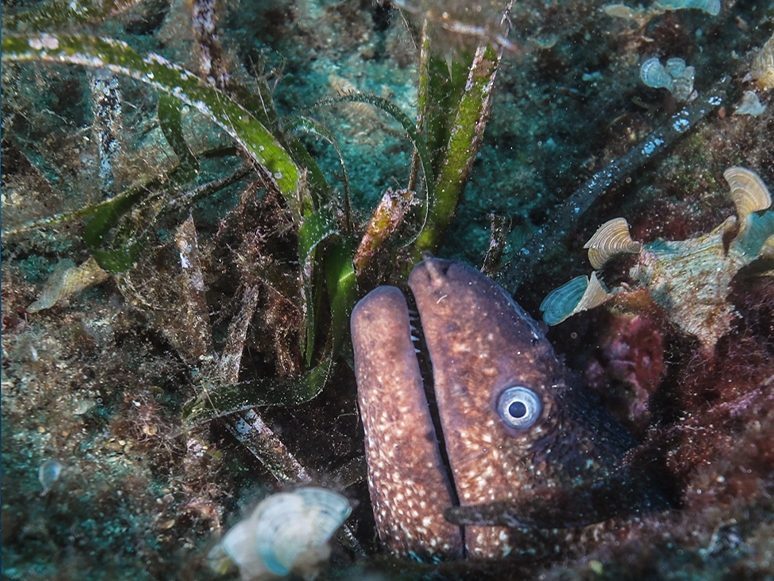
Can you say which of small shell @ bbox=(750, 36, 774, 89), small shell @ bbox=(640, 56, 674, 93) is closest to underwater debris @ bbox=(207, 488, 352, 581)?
small shell @ bbox=(640, 56, 674, 93)

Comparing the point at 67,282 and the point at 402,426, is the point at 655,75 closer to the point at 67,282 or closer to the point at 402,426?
the point at 402,426

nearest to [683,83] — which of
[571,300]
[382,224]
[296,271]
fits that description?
[571,300]

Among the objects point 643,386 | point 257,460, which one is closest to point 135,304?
point 257,460

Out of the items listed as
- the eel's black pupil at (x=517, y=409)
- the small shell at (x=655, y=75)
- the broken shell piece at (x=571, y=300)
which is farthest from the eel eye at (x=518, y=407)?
the small shell at (x=655, y=75)

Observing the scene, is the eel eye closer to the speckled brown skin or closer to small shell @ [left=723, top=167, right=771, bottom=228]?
the speckled brown skin

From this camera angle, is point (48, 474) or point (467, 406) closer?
point (48, 474)
